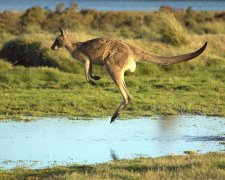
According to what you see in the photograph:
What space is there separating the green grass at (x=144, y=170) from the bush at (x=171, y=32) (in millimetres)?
15088

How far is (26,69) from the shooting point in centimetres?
2255

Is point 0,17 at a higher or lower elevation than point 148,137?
lower

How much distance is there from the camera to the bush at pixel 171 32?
26500 mm

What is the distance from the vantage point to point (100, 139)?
1368 cm

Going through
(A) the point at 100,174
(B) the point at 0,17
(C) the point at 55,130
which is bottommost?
(B) the point at 0,17

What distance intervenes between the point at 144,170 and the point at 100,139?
3.37m

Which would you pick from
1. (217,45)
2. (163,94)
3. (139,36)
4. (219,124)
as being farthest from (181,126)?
(139,36)

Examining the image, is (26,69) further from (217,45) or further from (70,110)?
(217,45)

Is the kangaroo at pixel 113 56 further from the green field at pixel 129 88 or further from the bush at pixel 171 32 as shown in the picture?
the bush at pixel 171 32

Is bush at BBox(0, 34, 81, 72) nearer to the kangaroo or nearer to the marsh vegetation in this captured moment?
the marsh vegetation

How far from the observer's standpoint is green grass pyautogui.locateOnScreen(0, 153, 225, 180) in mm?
9633

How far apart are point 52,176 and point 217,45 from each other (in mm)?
17494

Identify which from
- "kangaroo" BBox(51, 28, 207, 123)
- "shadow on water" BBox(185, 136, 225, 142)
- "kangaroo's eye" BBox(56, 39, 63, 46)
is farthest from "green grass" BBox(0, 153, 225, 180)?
"kangaroo's eye" BBox(56, 39, 63, 46)

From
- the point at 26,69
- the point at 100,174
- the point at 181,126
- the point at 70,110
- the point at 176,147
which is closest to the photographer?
the point at 100,174
